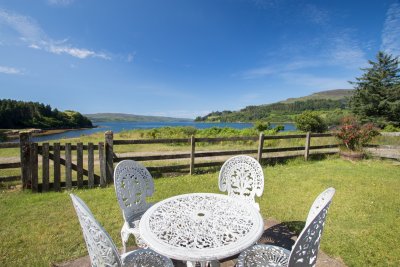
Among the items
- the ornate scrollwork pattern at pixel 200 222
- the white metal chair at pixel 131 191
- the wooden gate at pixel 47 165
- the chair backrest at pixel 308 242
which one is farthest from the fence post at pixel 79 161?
the chair backrest at pixel 308 242

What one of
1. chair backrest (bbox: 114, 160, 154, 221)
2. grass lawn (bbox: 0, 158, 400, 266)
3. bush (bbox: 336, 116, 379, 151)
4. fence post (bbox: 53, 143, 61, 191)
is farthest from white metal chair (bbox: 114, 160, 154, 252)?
bush (bbox: 336, 116, 379, 151)

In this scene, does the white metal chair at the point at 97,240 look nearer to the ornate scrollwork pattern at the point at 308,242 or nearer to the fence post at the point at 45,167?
the ornate scrollwork pattern at the point at 308,242

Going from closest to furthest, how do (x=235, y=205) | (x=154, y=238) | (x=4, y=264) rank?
(x=154, y=238) → (x=235, y=205) → (x=4, y=264)

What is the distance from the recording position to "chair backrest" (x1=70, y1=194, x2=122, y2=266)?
1225 millimetres

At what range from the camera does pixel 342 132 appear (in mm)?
9023

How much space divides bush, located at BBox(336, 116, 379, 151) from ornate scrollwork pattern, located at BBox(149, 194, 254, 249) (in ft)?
28.2

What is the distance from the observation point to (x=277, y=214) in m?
3.88

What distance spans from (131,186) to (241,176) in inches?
59.0

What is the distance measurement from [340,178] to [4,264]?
7.38 meters

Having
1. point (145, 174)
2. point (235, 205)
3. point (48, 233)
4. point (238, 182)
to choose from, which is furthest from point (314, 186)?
point (48, 233)

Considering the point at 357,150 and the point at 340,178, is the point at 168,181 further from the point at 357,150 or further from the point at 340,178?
the point at 357,150

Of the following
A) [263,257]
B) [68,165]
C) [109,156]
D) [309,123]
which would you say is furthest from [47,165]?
[309,123]

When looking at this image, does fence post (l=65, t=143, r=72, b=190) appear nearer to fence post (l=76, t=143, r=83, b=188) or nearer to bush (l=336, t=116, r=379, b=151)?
fence post (l=76, t=143, r=83, b=188)

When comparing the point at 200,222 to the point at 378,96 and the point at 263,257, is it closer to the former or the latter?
the point at 263,257
